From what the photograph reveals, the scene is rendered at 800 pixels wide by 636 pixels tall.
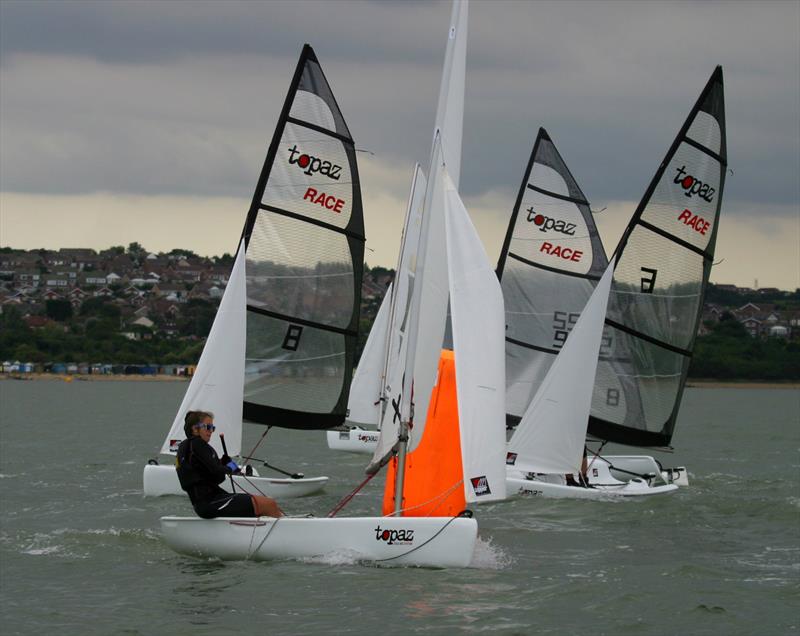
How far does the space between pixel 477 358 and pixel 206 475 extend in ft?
7.91

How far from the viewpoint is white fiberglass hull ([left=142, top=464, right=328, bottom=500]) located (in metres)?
16.6

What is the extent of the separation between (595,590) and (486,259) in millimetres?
2844

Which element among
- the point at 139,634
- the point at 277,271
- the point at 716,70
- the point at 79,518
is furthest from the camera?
the point at 716,70

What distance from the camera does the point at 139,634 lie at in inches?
376

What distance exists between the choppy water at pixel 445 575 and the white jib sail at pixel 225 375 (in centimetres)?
96

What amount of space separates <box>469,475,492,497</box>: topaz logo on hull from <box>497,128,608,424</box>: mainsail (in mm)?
10541

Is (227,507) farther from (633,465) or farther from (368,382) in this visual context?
(368,382)

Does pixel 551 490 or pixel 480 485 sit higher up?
pixel 480 485

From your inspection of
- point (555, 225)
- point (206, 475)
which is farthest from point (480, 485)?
point (555, 225)

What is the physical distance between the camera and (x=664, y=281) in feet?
59.4

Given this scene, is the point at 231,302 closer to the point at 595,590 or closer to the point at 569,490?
the point at 569,490

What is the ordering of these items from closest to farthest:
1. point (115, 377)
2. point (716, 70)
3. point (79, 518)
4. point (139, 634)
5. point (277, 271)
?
point (139, 634) → point (79, 518) → point (277, 271) → point (716, 70) → point (115, 377)

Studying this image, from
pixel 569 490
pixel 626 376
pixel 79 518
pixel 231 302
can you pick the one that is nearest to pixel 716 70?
pixel 626 376

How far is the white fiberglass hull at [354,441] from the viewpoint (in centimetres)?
2562
